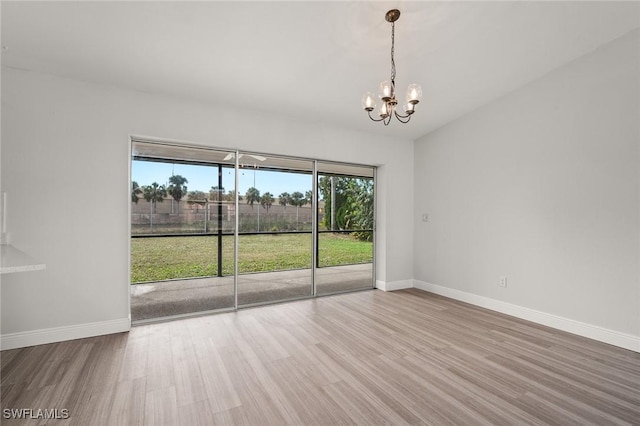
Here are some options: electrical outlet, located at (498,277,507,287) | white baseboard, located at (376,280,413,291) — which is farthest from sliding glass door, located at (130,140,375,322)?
electrical outlet, located at (498,277,507,287)

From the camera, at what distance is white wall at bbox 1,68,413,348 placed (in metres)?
2.82

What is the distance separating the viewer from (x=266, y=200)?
4.16m

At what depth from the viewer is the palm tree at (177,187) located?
360 centimetres

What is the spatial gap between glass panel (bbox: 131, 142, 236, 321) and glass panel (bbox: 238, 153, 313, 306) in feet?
0.67

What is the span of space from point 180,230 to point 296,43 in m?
2.53

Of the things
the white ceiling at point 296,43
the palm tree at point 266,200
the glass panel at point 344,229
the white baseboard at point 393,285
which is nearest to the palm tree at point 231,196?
the palm tree at point 266,200

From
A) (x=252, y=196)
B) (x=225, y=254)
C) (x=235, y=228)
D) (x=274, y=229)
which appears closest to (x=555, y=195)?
(x=274, y=229)

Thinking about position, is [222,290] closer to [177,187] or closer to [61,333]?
[177,187]

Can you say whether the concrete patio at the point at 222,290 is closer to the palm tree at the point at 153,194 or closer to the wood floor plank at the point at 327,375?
the wood floor plank at the point at 327,375

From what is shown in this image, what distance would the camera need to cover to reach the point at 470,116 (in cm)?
437

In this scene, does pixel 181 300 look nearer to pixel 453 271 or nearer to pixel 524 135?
pixel 453 271

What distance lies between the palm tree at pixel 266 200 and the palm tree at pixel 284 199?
13cm

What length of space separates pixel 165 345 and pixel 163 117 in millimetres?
2487

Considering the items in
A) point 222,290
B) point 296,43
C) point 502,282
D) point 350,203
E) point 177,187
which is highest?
point 296,43
